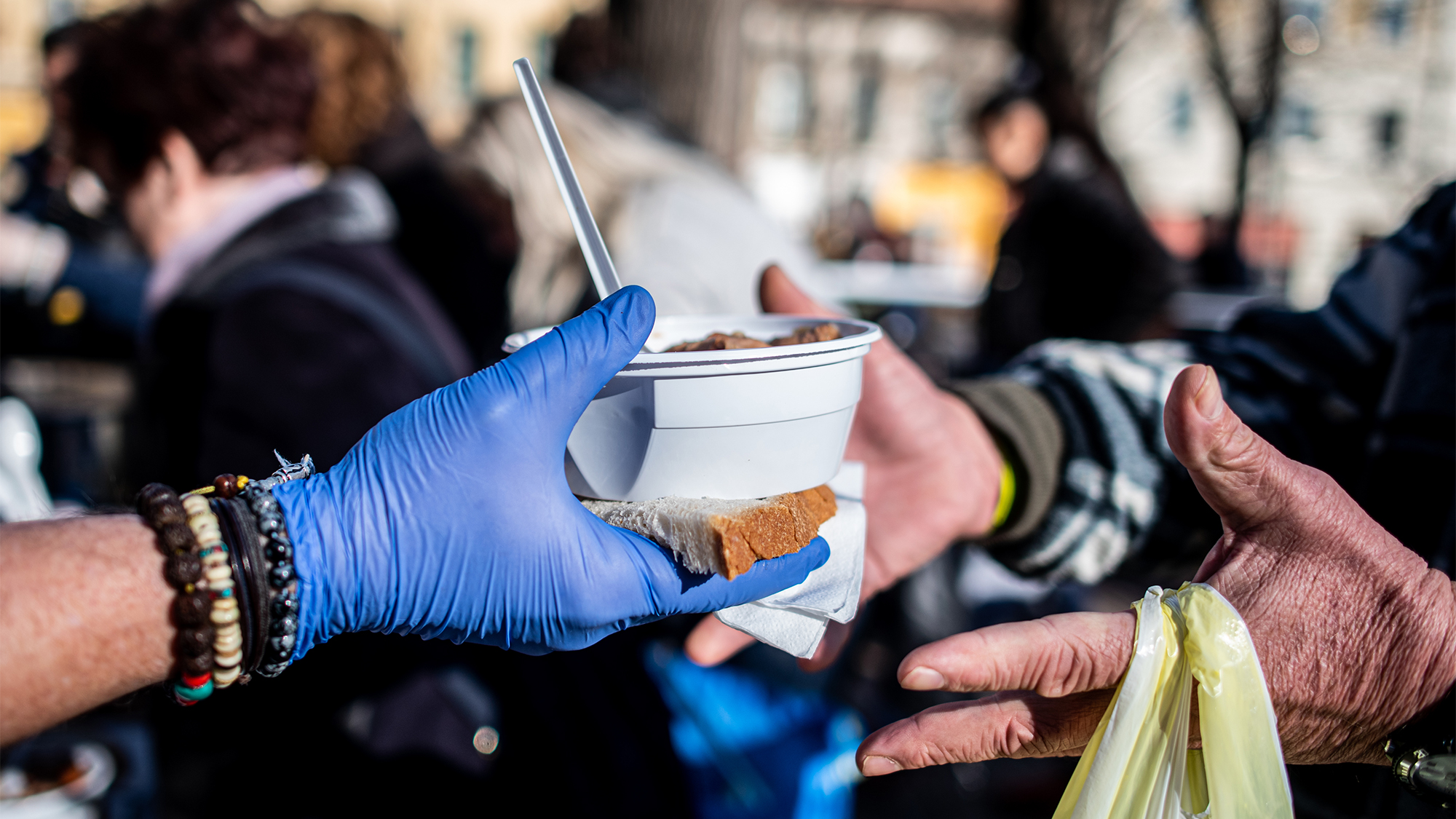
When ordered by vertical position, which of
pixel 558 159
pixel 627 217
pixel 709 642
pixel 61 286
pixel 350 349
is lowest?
pixel 61 286

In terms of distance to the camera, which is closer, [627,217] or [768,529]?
[768,529]

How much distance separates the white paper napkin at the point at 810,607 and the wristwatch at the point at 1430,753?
2.23 ft

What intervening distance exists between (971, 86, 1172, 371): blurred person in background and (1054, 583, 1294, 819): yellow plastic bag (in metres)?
3.48

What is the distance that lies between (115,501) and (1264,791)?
1.75m

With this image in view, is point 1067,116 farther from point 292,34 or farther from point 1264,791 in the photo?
point 1264,791

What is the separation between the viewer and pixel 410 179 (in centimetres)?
379

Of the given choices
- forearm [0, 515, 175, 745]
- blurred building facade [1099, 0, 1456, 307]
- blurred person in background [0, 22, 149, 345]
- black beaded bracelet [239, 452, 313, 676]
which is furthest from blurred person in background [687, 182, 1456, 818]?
blurred building facade [1099, 0, 1456, 307]

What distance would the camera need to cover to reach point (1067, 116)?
4734mm

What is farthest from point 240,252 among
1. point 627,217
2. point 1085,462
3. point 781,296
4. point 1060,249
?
point 1060,249

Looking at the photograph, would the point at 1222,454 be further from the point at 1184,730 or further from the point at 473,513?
the point at 473,513

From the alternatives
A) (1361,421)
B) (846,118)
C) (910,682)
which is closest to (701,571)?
(910,682)

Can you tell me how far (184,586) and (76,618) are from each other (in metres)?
0.10

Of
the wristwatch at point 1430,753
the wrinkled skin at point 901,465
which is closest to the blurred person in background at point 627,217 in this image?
the wrinkled skin at point 901,465

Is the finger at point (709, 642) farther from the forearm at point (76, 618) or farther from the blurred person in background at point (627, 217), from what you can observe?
the blurred person in background at point (627, 217)
